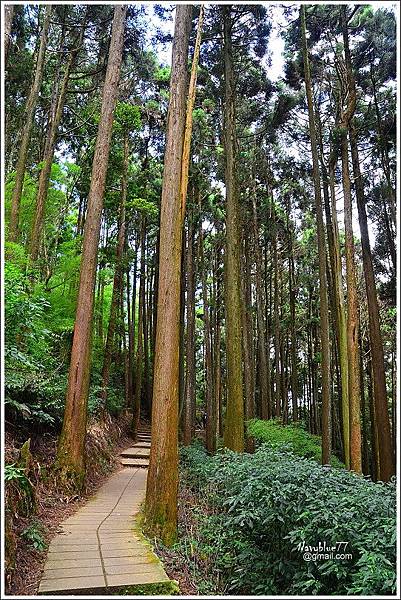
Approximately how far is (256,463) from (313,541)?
56.0 inches

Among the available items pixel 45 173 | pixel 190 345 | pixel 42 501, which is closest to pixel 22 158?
pixel 45 173

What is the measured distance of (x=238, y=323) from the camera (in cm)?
901

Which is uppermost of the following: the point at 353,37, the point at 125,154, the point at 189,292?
the point at 353,37

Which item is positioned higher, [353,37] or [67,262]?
[353,37]

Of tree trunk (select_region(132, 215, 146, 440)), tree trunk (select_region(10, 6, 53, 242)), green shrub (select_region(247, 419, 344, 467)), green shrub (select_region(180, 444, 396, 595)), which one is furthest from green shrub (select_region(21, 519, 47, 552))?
tree trunk (select_region(132, 215, 146, 440))

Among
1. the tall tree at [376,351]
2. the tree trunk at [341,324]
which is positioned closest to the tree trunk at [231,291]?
the tall tree at [376,351]

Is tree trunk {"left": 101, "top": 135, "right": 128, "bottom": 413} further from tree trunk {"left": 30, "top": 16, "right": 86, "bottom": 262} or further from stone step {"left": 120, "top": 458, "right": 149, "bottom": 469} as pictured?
tree trunk {"left": 30, "top": 16, "right": 86, "bottom": 262}

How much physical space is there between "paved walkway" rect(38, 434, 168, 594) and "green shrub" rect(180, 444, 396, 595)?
754mm

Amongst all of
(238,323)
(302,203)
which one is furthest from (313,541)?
(302,203)

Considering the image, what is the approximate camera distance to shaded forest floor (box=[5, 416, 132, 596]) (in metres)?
3.60

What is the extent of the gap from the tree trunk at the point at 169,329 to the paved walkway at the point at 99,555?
1.51ft

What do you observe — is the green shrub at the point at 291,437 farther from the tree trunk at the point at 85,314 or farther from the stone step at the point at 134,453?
the tree trunk at the point at 85,314

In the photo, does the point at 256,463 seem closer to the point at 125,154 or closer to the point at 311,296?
the point at 125,154

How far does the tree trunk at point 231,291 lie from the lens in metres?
8.60
